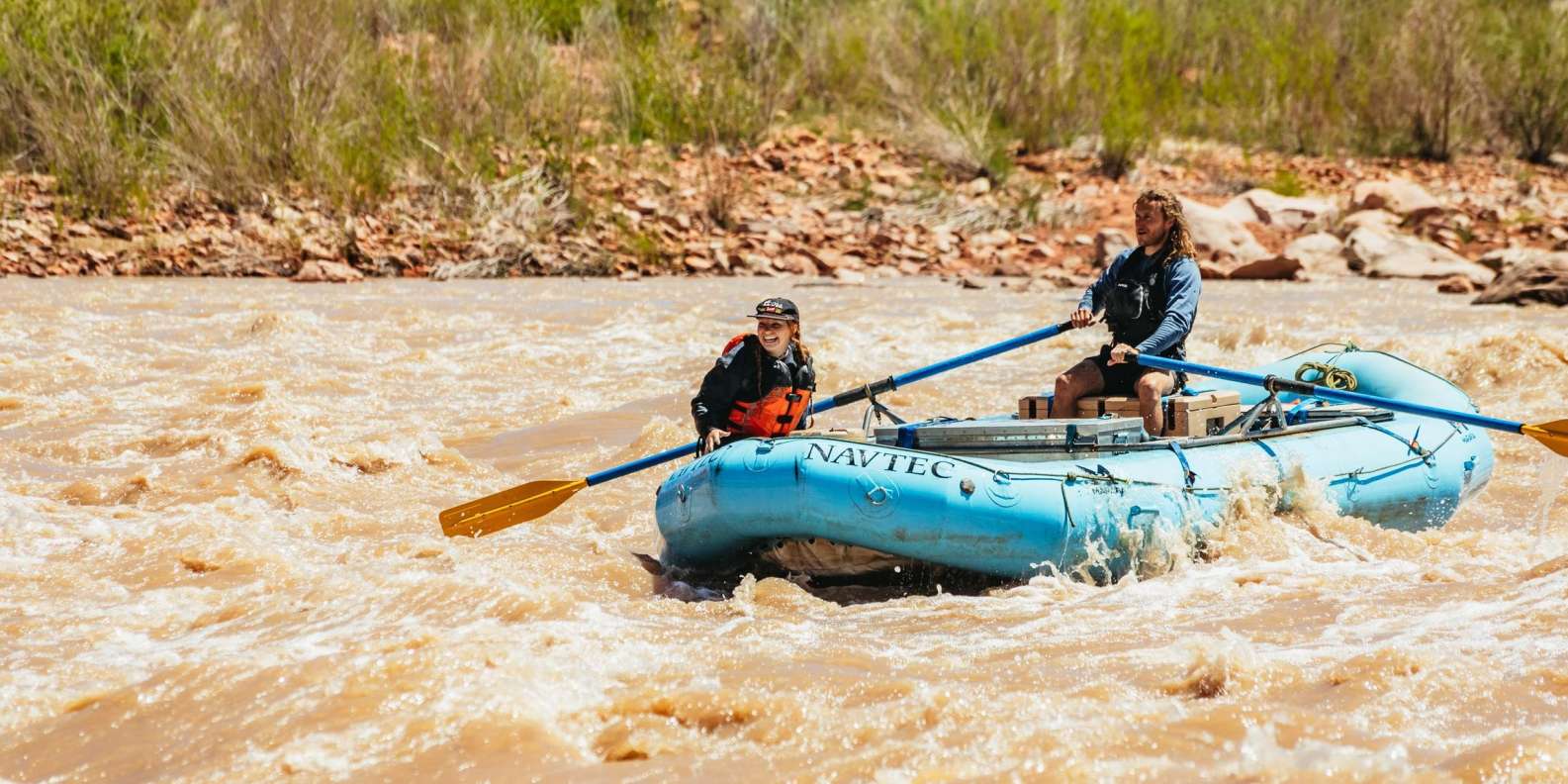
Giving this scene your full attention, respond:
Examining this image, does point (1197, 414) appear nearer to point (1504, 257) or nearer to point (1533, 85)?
point (1504, 257)

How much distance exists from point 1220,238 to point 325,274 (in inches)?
302

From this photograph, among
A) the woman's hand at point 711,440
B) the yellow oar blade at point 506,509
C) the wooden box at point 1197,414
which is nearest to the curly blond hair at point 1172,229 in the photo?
the wooden box at point 1197,414

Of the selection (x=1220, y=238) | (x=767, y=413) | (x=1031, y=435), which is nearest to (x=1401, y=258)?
(x=1220, y=238)

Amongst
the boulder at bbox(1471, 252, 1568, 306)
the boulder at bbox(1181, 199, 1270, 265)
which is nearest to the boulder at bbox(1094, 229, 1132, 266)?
the boulder at bbox(1181, 199, 1270, 265)

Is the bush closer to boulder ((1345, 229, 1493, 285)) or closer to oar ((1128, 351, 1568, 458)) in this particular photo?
boulder ((1345, 229, 1493, 285))

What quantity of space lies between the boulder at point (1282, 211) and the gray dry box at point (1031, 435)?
32.5 ft

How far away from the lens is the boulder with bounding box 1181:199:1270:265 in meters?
13.7

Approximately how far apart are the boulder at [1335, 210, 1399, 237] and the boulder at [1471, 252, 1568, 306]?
269cm

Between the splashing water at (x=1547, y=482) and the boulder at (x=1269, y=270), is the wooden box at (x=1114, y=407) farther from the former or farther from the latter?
the boulder at (x=1269, y=270)

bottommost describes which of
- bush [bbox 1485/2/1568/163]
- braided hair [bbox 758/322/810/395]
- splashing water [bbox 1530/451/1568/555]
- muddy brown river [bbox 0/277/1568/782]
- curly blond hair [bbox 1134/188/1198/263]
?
splashing water [bbox 1530/451/1568/555]

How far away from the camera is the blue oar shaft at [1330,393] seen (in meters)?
5.65

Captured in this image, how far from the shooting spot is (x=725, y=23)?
63.4ft

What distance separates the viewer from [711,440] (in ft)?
18.0

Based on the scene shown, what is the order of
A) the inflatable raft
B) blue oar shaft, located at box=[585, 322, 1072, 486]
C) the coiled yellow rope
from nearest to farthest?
the inflatable raft → blue oar shaft, located at box=[585, 322, 1072, 486] → the coiled yellow rope
